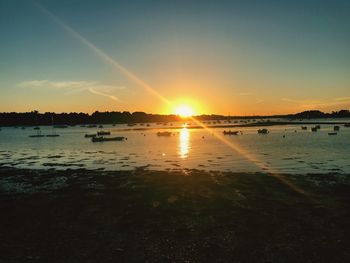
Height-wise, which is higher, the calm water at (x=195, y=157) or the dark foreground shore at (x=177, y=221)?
the dark foreground shore at (x=177, y=221)

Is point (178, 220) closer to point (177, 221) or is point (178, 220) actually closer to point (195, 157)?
point (177, 221)

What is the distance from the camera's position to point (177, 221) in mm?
18531

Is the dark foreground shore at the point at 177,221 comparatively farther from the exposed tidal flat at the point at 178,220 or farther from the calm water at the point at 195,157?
the calm water at the point at 195,157

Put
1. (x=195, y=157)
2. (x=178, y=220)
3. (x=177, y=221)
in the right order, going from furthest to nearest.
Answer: (x=195, y=157), (x=178, y=220), (x=177, y=221)

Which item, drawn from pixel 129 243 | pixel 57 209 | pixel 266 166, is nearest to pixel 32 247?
pixel 129 243

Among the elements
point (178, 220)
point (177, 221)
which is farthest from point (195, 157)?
point (177, 221)

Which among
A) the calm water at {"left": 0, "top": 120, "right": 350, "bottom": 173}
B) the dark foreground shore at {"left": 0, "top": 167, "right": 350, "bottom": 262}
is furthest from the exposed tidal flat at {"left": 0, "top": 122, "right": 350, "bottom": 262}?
the calm water at {"left": 0, "top": 120, "right": 350, "bottom": 173}

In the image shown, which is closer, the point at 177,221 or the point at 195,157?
the point at 177,221

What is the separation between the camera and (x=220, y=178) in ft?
105

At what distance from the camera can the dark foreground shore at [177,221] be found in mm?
14227

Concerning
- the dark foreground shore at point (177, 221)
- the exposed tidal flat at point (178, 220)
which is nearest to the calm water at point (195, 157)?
the exposed tidal flat at point (178, 220)

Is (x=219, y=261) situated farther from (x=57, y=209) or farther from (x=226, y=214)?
(x=57, y=209)

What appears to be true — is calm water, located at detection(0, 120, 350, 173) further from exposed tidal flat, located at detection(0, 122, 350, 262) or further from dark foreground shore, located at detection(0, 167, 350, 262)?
dark foreground shore, located at detection(0, 167, 350, 262)

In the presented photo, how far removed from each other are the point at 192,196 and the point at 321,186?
34.5 feet
